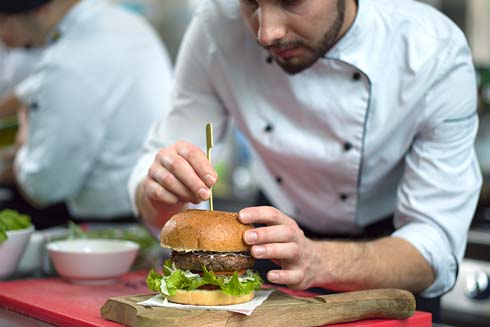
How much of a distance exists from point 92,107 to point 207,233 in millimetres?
1847

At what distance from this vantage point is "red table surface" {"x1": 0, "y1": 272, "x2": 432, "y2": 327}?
167 cm

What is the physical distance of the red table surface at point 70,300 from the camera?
5.47 feet

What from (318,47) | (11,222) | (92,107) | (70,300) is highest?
(318,47)

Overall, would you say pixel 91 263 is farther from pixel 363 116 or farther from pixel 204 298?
pixel 363 116

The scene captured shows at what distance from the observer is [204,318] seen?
1.51 metres

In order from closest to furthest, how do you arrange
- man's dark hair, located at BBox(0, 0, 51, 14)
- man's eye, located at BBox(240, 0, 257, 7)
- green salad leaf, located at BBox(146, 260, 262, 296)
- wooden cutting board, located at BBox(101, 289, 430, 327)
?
wooden cutting board, located at BBox(101, 289, 430, 327) → green salad leaf, located at BBox(146, 260, 262, 296) → man's eye, located at BBox(240, 0, 257, 7) → man's dark hair, located at BBox(0, 0, 51, 14)

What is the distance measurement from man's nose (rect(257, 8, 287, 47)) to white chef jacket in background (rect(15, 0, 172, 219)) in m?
1.64

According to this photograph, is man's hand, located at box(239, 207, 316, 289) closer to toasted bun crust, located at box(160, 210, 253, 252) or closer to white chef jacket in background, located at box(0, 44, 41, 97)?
toasted bun crust, located at box(160, 210, 253, 252)

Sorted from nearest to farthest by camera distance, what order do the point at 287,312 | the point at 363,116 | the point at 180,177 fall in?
the point at 287,312, the point at 180,177, the point at 363,116

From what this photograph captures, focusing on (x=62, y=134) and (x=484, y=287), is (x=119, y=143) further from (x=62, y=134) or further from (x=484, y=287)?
(x=484, y=287)

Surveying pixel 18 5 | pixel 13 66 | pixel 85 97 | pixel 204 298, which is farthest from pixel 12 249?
pixel 13 66

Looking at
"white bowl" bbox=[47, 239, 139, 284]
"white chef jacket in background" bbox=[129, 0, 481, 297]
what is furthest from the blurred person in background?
"white bowl" bbox=[47, 239, 139, 284]

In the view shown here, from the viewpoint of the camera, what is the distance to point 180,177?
176cm

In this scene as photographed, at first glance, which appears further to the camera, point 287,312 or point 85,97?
point 85,97
